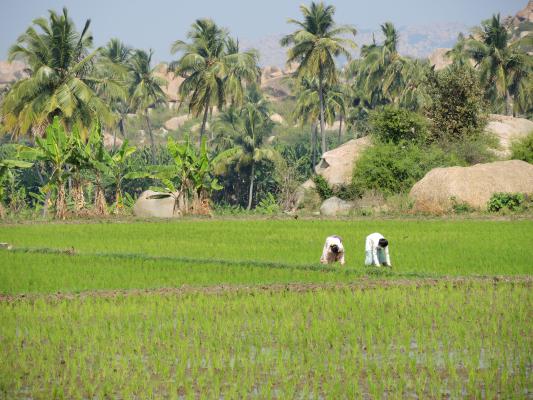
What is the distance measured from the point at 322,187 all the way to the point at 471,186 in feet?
23.4

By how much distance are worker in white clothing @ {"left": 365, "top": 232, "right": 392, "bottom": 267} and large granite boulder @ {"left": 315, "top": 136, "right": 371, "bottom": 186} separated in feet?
61.5

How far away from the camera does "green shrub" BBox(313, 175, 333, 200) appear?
34750 mm

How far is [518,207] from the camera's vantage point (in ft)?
92.9

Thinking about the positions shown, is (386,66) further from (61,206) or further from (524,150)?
(61,206)

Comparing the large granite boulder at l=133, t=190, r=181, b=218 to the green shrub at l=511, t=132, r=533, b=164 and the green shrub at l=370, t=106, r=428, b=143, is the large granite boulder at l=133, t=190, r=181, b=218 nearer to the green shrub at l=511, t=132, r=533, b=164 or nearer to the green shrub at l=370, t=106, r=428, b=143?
Answer: the green shrub at l=370, t=106, r=428, b=143

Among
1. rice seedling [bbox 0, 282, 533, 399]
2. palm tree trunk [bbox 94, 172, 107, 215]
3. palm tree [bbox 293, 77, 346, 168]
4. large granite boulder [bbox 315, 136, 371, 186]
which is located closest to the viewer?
Result: rice seedling [bbox 0, 282, 533, 399]

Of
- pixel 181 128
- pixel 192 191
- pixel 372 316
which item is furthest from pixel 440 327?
pixel 181 128

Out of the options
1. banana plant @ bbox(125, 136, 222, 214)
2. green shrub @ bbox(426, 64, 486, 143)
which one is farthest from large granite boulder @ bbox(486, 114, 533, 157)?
banana plant @ bbox(125, 136, 222, 214)

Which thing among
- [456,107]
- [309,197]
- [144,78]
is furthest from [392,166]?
[144,78]

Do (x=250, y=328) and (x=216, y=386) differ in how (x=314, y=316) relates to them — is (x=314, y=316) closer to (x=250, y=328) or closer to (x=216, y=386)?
(x=250, y=328)

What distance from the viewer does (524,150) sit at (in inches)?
1314

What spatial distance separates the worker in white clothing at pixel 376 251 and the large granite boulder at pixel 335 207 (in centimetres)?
1551

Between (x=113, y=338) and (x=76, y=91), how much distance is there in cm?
2477

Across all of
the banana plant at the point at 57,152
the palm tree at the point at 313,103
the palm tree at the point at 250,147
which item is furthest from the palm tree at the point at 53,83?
the palm tree at the point at 313,103
